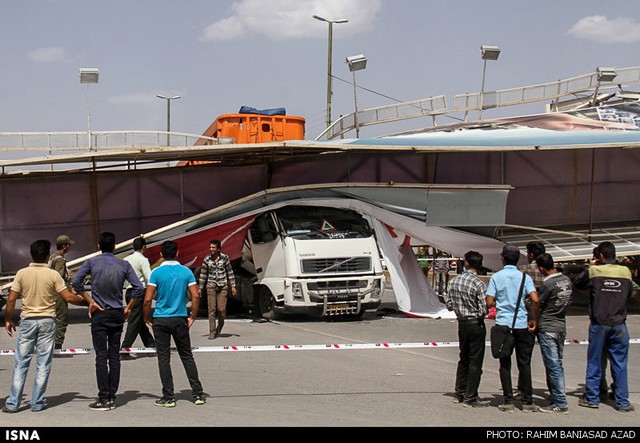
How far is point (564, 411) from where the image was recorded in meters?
8.84

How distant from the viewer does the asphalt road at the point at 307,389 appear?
814 centimetres

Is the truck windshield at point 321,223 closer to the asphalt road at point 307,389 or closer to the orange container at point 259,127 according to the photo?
the asphalt road at point 307,389

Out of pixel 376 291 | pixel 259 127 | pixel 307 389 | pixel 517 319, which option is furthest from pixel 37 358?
pixel 259 127

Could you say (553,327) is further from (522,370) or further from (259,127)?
(259,127)

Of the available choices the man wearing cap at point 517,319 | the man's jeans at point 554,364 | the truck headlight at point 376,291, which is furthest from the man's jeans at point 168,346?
the truck headlight at point 376,291

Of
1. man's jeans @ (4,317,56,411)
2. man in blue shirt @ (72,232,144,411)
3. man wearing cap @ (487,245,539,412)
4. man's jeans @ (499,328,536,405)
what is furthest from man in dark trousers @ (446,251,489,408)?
man's jeans @ (4,317,56,411)

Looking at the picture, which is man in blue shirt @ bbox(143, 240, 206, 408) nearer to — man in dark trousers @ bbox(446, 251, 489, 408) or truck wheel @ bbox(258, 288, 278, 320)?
man in dark trousers @ bbox(446, 251, 489, 408)

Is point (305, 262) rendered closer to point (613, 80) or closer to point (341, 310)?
point (341, 310)

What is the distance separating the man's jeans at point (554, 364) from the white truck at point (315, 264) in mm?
8613
